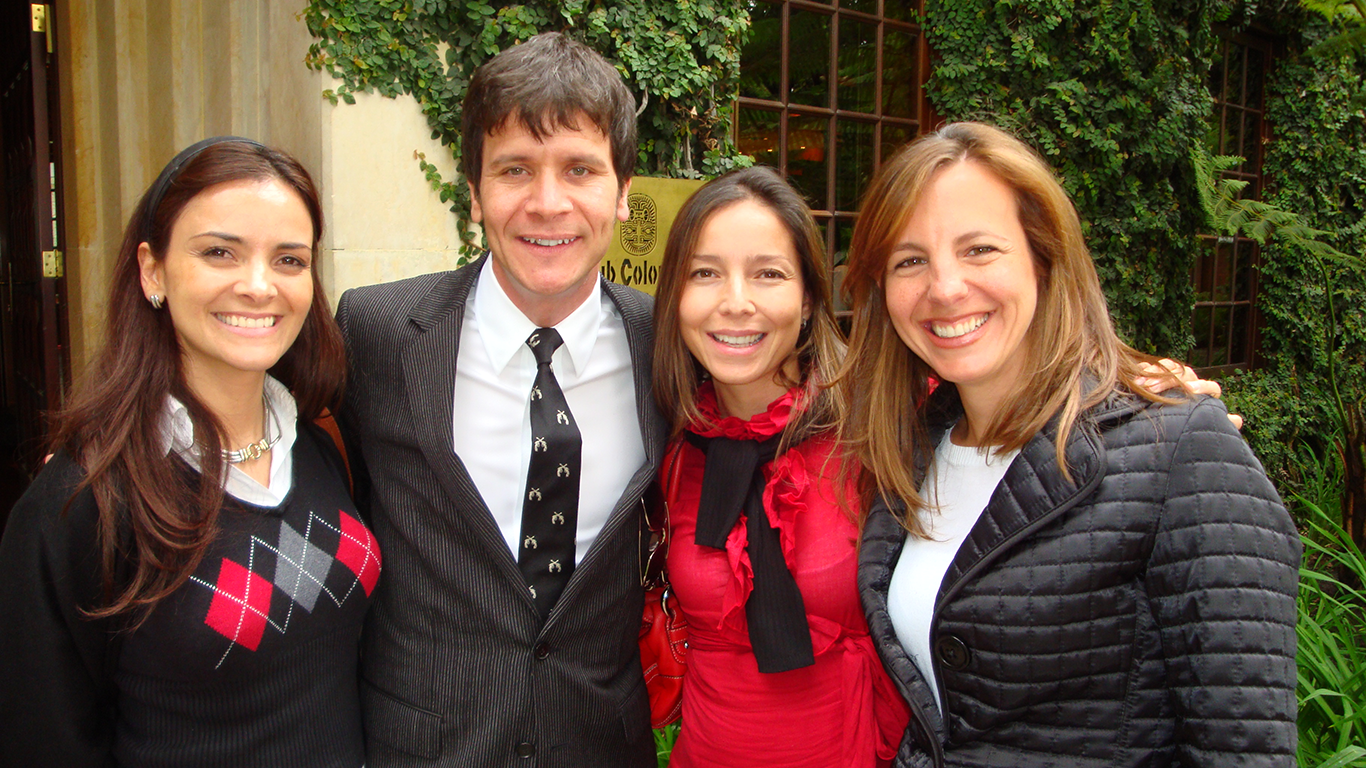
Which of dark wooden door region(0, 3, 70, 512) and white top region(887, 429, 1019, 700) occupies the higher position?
dark wooden door region(0, 3, 70, 512)

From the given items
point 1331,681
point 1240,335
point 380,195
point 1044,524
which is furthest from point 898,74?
point 1240,335

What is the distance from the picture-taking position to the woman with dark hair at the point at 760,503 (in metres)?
1.76

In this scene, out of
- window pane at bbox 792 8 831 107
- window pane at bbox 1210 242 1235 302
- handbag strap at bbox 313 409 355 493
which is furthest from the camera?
window pane at bbox 1210 242 1235 302

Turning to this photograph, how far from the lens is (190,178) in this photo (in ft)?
4.91

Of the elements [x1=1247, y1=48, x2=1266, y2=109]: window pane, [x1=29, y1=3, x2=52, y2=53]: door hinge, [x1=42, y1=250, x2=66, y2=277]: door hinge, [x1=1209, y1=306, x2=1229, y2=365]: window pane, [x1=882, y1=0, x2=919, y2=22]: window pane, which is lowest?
[x1=1209, y1=306, x2=1229, y2=365]: window pane

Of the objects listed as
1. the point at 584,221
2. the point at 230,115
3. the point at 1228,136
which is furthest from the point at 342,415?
the point at 1228,136

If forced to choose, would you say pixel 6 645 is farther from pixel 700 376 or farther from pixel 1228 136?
pixel 1228 136

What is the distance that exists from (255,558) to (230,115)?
2.49 metres

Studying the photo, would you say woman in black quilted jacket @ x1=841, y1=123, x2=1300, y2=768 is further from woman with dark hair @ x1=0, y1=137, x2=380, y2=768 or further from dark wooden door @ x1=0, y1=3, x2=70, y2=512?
dark wooden door @ x1=0, y1=3, x2=70, y2=512

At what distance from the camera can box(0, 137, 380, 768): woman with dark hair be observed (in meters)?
1.38

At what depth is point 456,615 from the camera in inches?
66.1

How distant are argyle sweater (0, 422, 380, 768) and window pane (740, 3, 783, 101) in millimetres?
3346

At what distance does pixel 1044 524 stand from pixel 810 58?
12.0 ft

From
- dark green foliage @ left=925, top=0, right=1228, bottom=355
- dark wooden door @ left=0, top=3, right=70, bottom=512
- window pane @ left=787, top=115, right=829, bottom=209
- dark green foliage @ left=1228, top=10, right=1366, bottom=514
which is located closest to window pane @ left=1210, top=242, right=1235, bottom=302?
dark green foliage @ left=1228, top=10, right=1366, bottom=514
